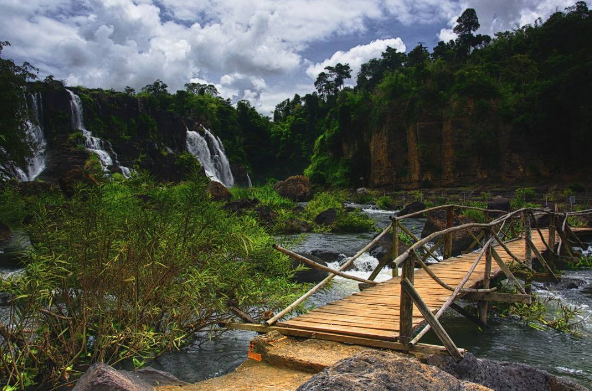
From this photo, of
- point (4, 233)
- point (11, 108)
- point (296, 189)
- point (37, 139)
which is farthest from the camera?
point (296, 189)

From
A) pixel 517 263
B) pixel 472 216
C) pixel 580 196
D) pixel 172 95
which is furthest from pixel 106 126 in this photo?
pixel 517 263

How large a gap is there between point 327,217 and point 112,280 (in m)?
15.0

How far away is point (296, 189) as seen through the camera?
3612 cm

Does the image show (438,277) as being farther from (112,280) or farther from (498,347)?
(112,280)

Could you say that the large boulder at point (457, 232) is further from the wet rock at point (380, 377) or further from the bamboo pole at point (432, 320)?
the wet rock at point (380, 377)

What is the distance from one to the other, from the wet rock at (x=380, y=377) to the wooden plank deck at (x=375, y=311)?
1.26m

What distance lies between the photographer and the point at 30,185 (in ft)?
66.5

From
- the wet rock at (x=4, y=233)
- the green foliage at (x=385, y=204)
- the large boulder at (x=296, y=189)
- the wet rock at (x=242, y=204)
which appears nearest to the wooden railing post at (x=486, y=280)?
the wet rock at (x=4, y=233)

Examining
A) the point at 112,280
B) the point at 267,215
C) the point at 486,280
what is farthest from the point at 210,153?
the point at 112,280

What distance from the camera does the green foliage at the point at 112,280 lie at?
3816 millimetres

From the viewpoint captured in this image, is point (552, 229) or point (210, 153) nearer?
point (552, 229)

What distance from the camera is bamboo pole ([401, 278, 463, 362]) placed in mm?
3578

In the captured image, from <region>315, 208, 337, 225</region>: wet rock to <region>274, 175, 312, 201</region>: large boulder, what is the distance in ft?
52.8

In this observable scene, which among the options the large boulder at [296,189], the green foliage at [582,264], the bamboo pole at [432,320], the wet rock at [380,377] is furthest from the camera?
the large boulder at [296,189]
